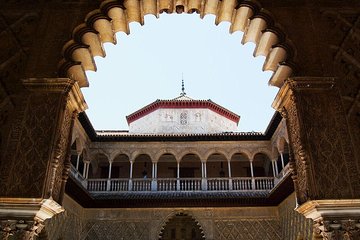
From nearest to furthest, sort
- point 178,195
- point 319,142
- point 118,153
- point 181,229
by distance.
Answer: point 319,142 < point 178,195 < point 118,153 < point 181,229

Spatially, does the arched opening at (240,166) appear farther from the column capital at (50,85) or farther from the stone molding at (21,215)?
the stone molding at (21,215)

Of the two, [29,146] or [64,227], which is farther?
[64,227]

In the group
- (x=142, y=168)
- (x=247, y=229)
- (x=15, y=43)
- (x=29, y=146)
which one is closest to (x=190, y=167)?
(x=142, y=168)

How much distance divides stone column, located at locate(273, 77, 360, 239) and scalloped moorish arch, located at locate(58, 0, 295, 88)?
43cm

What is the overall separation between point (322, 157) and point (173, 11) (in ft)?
9.65

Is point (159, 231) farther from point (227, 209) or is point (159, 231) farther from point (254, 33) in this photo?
point (254, 33)

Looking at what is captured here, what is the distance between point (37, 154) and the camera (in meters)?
3.62

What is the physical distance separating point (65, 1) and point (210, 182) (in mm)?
11678

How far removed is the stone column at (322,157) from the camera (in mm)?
3426

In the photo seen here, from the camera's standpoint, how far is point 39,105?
3900 millimetres

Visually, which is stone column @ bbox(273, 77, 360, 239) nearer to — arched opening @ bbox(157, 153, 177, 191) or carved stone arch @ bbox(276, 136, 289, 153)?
carved stone arch @ bbox(276, 136, 289, 153)

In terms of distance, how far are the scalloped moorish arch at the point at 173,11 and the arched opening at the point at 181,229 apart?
11941 millimetres

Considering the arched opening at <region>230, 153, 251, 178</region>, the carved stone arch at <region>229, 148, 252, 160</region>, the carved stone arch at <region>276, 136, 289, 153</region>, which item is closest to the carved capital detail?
the carved stone arch at <region>276, 136, 289, 153</region>

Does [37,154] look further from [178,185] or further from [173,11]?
[178,185]
